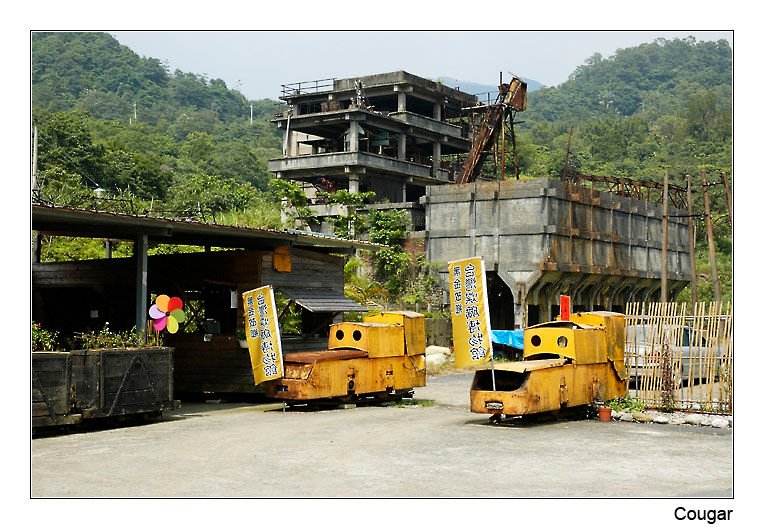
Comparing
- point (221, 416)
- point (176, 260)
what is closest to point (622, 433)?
point (221, 416)

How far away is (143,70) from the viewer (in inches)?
4769

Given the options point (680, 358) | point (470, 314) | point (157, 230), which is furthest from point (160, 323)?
point (680, 358)

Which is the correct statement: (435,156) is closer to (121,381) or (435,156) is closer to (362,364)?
(362,364)

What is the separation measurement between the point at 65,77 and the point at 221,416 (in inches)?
3656

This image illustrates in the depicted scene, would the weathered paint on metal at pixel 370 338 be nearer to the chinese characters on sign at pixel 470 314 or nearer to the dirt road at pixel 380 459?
the dirt road at pixel 380 459

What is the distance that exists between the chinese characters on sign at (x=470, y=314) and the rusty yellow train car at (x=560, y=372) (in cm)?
39

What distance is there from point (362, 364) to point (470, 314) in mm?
3797

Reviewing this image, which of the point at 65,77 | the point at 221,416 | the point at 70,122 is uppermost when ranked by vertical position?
the point at 65,77

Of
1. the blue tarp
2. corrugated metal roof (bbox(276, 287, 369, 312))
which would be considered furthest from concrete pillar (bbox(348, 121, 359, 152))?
corrugated metal roof (bbox(276, 287, 369, 312))

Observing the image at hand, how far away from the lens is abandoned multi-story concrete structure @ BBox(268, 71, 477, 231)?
2238 inches

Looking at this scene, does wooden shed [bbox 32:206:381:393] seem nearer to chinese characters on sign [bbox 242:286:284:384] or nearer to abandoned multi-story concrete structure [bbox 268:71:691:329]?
chinese characters on sign [bbox 242:286:284:384]

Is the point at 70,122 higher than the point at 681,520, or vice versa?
the point at 70,122

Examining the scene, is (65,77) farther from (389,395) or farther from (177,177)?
(389,395)

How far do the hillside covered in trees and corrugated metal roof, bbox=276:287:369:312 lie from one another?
112 inches
